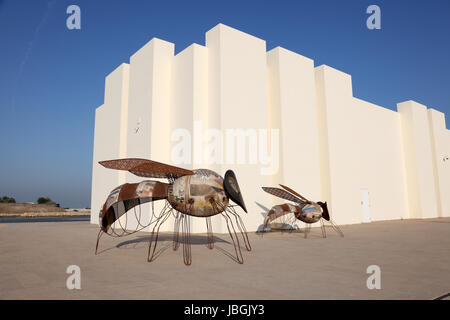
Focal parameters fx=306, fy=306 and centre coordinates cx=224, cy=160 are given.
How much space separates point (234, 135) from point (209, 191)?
8.51 meters

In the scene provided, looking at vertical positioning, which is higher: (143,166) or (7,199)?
(7,199)

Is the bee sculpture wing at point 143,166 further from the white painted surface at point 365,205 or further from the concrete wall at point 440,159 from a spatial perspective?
the concrete wall at point 440,159

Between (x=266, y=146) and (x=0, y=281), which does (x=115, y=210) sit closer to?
(x=0, y=281)

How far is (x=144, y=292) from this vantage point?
14.2ft

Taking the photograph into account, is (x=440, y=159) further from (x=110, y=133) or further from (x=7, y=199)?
(x=7, y=199)

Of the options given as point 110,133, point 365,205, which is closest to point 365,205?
point 365,205

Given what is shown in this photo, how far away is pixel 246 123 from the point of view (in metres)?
15.8

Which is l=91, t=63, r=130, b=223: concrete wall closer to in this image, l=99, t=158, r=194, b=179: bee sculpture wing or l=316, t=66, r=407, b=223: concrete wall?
l=99, t=158, r=194, b=179: bee sculpture wing

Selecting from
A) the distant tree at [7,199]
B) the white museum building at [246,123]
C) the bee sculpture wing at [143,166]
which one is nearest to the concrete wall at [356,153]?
the white museum building at [246,123]

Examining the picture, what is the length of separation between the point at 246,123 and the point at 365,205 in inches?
507

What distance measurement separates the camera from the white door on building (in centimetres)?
2262

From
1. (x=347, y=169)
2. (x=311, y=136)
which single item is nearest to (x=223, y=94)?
(x=311, y=136)

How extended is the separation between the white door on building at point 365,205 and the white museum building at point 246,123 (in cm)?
7
